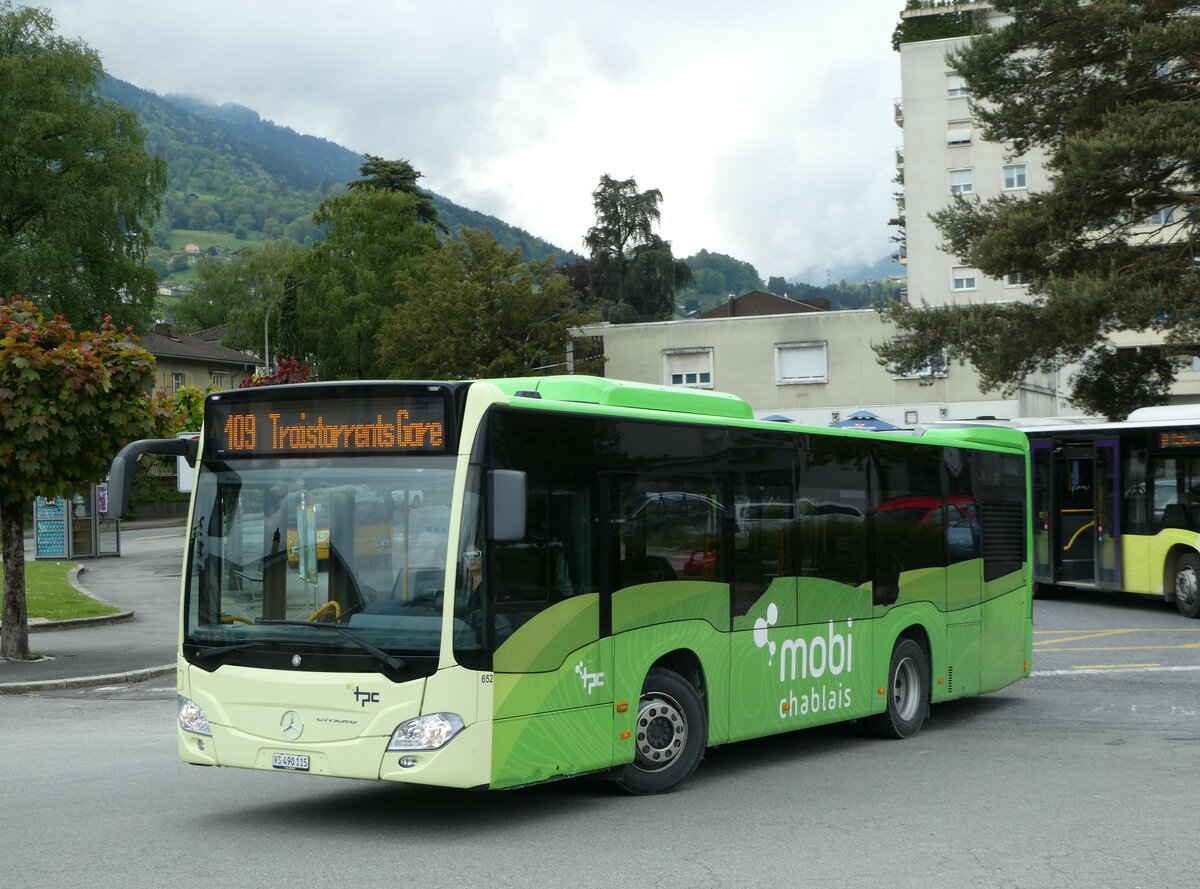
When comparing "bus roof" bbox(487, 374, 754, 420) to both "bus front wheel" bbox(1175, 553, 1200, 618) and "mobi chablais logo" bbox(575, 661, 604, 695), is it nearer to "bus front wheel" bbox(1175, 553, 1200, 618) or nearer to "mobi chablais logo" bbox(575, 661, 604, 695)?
"mobi chablais logo" bbox(575, 661, 604, 695)

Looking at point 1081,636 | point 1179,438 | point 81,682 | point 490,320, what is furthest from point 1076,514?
point 490,320

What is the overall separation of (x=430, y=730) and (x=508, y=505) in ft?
4.30

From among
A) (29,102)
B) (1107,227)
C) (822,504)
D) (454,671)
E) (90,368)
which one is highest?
(29,102)

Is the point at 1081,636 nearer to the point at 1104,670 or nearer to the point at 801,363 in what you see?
the point at 1104,670

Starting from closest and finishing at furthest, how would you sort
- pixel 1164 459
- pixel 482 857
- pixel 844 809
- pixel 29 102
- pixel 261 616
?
pixel 482 857
pixel 261 616
pixel 844 809
pixel 1164 459
pixel 29 102

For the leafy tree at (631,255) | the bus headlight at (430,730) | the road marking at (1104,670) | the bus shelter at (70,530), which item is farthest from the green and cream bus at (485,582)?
the leafy tree at (631,255)

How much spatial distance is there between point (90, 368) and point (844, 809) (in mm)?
12168

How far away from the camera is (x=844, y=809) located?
9227 mm

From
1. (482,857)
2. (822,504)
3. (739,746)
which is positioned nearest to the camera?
(482,857)

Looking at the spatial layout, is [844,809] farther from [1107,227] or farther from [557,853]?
[1107,227]

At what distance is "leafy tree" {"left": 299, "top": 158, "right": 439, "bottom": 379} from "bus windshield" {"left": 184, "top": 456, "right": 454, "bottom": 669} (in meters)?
68.5

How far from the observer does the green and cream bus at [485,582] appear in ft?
26.9

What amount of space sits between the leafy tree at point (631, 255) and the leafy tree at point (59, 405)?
77.9 m

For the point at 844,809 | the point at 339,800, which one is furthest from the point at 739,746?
the point at 339,800
